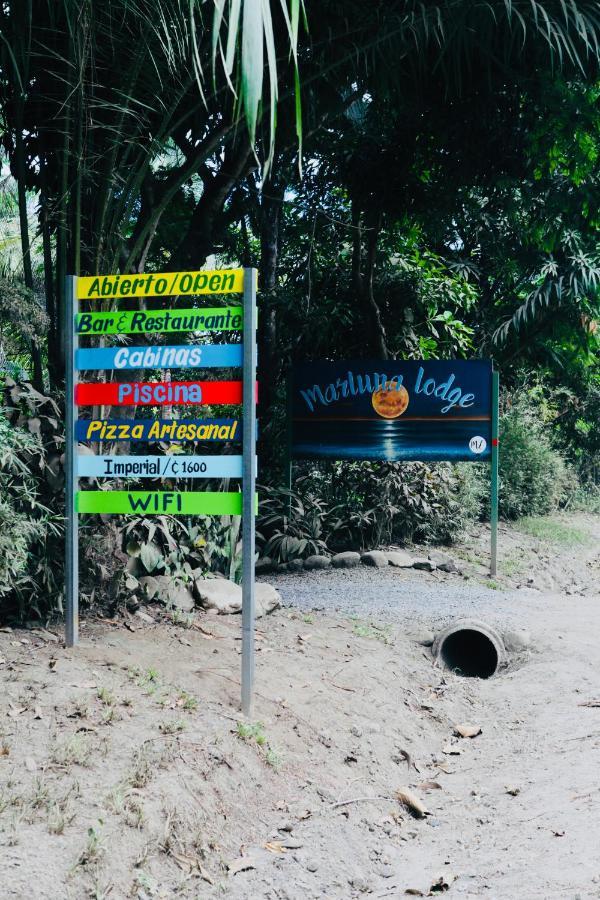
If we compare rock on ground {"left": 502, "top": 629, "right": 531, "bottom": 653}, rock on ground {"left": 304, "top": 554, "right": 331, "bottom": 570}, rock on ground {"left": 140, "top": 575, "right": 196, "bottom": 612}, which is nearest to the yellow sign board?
rock on ground {"left": 140, "top": 575, "right": 196, "bottom": 612}

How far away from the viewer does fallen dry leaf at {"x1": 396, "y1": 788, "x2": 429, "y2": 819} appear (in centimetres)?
416

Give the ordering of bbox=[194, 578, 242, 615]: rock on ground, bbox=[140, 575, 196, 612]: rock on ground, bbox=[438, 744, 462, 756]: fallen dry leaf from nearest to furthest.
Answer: bbox=[438, 744, 462, 756]: fallen dry leaf
bbox=[140, 575, 196, 612]: rock on ground
bbox=[194, 578, 242, 615]: rock on ground

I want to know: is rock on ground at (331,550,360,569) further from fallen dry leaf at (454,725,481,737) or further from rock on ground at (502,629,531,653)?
fallen dry leaf at (454,725,481,737)

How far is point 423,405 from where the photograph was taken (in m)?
9.34

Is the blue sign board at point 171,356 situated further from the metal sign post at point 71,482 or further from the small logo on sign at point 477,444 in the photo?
the small logo on sign at point 477,444

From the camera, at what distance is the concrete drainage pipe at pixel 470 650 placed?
647cm

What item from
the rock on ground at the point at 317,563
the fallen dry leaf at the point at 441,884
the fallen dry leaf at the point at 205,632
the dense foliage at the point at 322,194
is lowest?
the fallen dry leaf at the point at 441,884

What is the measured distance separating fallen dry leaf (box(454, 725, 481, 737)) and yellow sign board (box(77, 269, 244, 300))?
9.64ft

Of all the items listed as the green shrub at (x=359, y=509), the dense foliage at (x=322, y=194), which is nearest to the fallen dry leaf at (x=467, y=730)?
the dense foliage at (x=322, y=194)

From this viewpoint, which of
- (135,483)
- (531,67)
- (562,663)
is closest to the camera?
(562,663)

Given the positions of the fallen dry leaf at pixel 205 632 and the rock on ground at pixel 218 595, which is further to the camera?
the rock on ground at pixel 218 595

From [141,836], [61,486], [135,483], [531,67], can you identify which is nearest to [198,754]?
[141,836]

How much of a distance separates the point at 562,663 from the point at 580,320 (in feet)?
29.2

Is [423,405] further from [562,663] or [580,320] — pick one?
[580,320]
